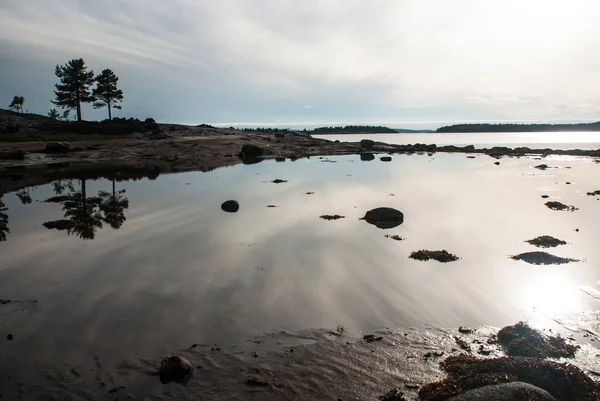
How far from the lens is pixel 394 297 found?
445 inches

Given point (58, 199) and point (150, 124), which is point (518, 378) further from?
point (150, 124)

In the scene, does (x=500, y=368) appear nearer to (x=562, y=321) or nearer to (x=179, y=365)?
(x=562, y=321)

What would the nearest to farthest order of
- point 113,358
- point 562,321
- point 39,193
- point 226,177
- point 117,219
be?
point 113,358, point 562,321, point 117,219, point 39,193, point 226,177

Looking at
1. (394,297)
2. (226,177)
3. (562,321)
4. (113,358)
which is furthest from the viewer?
(226,177)

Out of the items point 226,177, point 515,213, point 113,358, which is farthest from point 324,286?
point 226,177

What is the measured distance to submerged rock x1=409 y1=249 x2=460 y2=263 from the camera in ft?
48.3

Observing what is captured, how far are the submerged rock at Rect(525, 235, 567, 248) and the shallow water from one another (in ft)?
1.67

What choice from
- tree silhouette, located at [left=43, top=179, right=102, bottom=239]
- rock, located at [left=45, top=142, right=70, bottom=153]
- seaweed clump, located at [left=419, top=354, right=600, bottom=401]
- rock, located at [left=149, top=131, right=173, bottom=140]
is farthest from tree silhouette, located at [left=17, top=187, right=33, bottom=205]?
rock, located at [left=149, top=131, right=173, bottom=140]

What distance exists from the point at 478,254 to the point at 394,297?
6419mm

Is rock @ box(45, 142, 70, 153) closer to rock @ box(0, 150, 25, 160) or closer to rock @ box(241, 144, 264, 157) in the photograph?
rock @ box(0, 150, 25, 160)

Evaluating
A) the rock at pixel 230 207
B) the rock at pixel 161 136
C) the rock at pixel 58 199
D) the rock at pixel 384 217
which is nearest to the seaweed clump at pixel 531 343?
the rock at pixel 384 217

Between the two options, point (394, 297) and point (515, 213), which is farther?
point (515, 213)

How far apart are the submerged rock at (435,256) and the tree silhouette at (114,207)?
49.4 ft

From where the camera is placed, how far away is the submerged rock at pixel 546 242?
1692 centimetres
